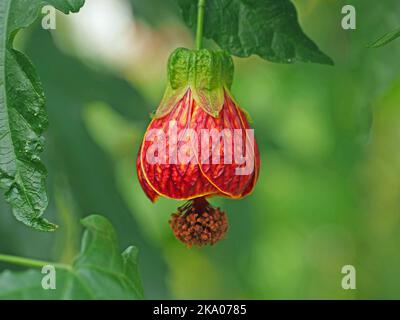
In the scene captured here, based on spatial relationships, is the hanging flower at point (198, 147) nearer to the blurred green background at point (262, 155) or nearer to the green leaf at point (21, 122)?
the green leaf at point (21, 122)

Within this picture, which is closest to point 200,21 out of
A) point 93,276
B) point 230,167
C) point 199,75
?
point 199,75

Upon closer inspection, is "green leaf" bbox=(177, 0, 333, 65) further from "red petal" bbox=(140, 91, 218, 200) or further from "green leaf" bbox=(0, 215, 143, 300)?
"green leaf" bbox=(0, 215, 143, 300)

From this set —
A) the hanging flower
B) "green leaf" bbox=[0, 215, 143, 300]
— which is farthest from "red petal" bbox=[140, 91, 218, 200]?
"green leaf" bbox=[0, 215, 143, 300]

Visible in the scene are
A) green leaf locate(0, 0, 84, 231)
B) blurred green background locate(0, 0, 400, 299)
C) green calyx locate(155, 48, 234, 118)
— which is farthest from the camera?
blurred green background locate(0, 0, 400, 299)

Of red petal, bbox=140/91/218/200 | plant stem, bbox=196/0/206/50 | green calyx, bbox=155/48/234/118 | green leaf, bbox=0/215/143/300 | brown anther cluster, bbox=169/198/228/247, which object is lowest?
green leaf, bbox=0/215/143/300

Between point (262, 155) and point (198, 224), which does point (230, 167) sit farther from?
point (262, 155)

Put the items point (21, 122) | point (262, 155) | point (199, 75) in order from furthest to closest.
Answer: point (262, 155) < point (199, 75) < point (21, 122)

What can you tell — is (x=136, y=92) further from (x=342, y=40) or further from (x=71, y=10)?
(x=71, y=10)

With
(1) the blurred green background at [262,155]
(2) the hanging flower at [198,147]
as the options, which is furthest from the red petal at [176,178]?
(1) the blurred green background at [262,155]
